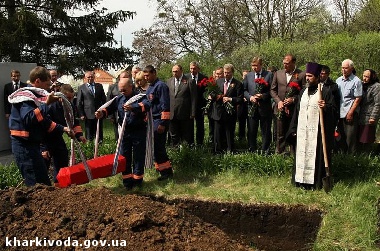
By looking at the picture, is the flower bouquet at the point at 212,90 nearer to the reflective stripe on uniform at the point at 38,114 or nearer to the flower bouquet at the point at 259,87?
the flower bouquet at the point at 259,87

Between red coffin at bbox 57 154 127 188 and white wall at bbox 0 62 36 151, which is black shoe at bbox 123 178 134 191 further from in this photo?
white wall at bbox 0 62 36 151

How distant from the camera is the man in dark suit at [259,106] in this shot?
8867 mm

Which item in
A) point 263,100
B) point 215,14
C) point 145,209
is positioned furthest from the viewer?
point 215,14

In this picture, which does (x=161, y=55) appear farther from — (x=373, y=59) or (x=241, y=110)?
(x=241, y=110)

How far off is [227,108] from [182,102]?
1.13 metres

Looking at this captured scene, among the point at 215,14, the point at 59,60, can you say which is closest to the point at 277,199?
the point at 59,60

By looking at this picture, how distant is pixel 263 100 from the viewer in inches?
349

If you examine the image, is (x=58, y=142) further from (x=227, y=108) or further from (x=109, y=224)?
(x=227, y=108)

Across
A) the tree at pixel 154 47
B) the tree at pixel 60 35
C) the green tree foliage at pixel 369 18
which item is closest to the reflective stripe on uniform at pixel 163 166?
the tree at pixel 60 35

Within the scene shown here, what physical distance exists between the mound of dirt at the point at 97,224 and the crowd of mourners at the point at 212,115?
4.13ft

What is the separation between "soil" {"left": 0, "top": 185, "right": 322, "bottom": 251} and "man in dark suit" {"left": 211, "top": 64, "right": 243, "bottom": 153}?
3584mm

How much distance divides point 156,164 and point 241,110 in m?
3.36

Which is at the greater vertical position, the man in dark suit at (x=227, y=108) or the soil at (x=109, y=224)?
the man in dark suit at (x=227, y=108)

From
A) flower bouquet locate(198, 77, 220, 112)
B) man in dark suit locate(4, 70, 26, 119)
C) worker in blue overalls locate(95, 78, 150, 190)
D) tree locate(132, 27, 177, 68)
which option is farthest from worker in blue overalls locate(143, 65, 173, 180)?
tree locate(132, 27, 177, 68)
